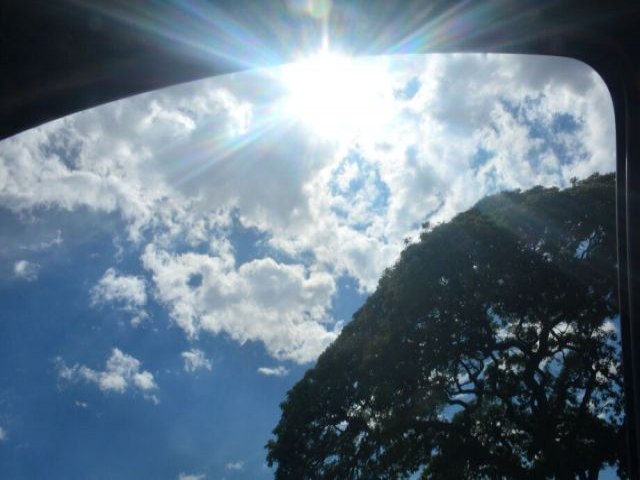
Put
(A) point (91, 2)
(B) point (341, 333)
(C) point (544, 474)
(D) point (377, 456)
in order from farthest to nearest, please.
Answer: (B) point (341, 333), (D) point (377, 456), (C) point (544, 474), (A) point (91, 2)

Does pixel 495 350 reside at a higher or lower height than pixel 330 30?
higher

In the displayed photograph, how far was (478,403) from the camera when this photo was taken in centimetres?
1329

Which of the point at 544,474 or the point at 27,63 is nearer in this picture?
the point at 27,63

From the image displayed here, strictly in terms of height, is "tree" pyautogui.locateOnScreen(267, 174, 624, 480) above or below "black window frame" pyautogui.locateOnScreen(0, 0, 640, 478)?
above

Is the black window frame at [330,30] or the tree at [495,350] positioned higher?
the tree at [495,350]

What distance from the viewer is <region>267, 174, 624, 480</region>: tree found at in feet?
40.6

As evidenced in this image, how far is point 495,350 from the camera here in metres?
13.6

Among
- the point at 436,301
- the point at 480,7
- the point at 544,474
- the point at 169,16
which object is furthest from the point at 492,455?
the point at 169,16

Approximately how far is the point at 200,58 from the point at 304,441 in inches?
518

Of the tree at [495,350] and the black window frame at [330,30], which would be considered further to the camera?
the tree at [495,350]

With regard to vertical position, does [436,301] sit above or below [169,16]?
above

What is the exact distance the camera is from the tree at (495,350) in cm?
1237

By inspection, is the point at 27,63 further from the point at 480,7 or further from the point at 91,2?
the point at 480,7

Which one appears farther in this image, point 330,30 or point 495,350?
point 495,350
